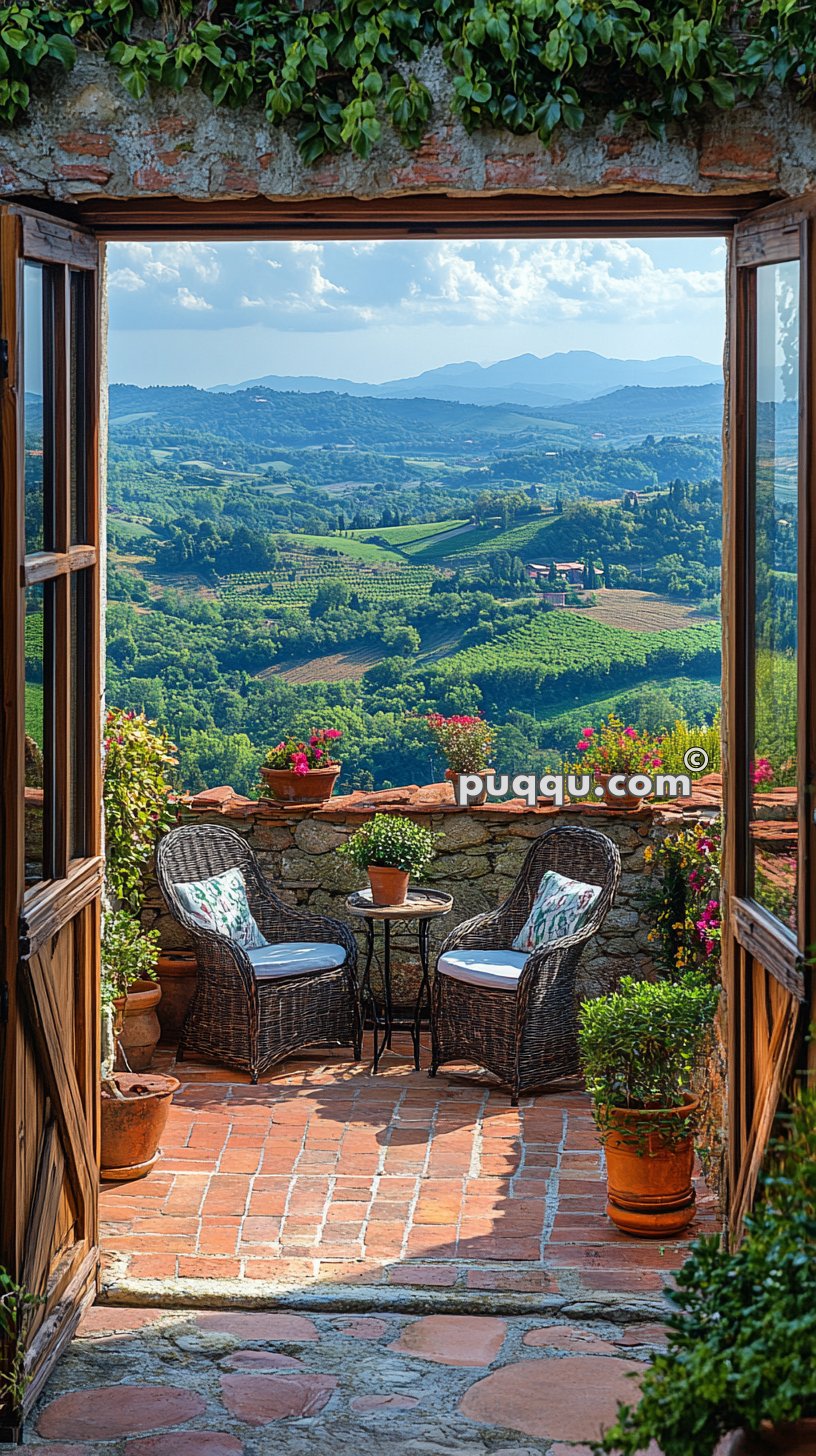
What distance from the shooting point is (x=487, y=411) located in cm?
1041

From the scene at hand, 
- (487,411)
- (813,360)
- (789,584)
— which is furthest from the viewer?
(487,411)

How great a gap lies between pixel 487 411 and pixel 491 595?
140 centimetres

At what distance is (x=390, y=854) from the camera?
6844 millimetres

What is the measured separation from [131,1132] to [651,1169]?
1.85 metres

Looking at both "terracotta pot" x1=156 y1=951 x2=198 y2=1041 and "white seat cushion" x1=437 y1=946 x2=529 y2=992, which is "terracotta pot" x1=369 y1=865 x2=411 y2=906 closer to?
"white seat cushion" x1=437 y1=946 x2=529 y2=992

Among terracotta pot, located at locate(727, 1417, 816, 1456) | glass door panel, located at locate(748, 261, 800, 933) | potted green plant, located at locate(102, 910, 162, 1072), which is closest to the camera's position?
terracotta pot, located at locate(727, 1417, 816, 1456)

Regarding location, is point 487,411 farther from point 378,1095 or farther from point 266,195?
point 266,195

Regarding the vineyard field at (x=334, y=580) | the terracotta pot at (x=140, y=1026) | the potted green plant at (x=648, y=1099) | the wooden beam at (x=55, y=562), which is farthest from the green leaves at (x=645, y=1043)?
the vineyard field at (x=334, y=580)

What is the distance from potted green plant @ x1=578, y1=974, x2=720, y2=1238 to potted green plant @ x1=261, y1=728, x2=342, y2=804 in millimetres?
2895

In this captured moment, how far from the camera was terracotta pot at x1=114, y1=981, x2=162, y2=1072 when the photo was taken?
653 cm

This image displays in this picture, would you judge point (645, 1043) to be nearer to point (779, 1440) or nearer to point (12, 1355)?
point (12, 1355)

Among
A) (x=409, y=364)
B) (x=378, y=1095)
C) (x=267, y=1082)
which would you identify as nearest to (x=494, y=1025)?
(x=378, y=1095)

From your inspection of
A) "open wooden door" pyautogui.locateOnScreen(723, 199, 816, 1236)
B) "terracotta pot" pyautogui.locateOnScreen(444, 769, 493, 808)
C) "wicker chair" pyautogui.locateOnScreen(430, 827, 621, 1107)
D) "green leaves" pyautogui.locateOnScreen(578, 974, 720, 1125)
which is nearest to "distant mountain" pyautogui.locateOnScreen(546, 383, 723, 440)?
"terracotta pot" pyautogui.locateOnScreen(444, 769, 493, 808)

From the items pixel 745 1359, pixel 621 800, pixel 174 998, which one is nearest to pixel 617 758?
pixel 621 800
